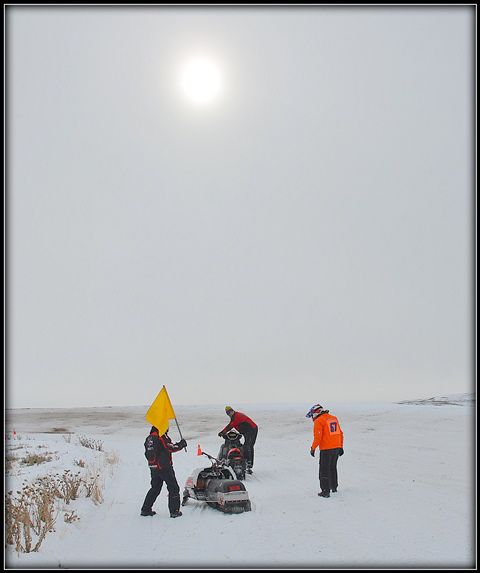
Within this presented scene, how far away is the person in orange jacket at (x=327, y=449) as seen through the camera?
12.2 meters

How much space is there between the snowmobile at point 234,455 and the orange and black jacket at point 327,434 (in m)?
2.66

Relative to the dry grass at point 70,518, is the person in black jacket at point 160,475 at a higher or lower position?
higher

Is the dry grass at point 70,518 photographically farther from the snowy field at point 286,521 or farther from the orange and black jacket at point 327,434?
the orange and black jacket at point 327,434


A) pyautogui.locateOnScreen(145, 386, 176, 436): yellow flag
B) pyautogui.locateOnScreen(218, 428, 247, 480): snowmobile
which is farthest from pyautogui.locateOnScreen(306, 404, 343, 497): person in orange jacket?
pyautogui.locateOnScreen(145, 386, 176, 436): yellow flag

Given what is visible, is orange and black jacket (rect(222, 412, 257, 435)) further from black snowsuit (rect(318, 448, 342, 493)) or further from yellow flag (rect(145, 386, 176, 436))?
yellow flag (rect(145, 386, 176, 436))

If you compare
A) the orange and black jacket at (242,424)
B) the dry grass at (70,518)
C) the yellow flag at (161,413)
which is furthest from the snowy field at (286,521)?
the yellow flag at (161,413)

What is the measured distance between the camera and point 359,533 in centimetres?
897

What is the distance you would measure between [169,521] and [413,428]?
23.3m

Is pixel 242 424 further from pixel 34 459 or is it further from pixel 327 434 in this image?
pixel 34 459

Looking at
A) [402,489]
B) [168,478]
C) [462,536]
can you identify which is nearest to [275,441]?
[402,489]

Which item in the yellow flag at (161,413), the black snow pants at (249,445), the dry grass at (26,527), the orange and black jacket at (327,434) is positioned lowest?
the black snow pants at (249,445)

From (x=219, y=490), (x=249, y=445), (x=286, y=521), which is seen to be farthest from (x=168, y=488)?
(x=249, y=445)

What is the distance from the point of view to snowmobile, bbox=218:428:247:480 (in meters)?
14.5

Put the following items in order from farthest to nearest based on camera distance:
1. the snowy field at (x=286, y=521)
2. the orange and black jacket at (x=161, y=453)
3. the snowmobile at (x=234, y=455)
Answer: the snowmobile at (x=234, y=455)
the orange and black jacket at (x=161, y=453)
the snowy field at (x=286, y=521)
